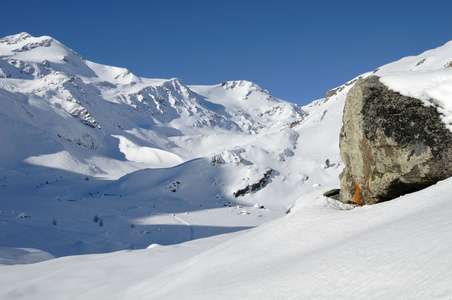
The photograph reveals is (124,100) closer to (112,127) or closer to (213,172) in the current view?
(112,127)

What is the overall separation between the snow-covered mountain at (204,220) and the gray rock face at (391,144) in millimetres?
258

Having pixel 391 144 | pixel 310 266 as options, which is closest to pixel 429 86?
pixel 391 144

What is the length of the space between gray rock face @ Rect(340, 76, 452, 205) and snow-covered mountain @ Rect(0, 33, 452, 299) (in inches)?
10.2

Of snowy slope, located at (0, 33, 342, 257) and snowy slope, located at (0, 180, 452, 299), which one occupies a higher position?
snowy slope, located at (0, 33, 342, 257)

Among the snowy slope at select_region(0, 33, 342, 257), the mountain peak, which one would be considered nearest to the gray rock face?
the snowy slope at select_region(0, 33, 342, 257)

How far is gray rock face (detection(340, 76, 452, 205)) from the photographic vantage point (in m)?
3.96

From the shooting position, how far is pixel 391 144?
169 inches

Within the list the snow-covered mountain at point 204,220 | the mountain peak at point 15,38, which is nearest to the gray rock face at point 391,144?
the snow-covered mountain at point 204,220

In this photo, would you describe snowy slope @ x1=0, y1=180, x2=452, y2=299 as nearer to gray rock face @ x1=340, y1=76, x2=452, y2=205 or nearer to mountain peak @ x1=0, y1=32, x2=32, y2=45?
gray rock face @ x1=340, y1=76, x2=452, y2=205

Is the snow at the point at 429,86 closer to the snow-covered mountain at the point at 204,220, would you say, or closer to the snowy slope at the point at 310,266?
the snow-covered mountain at the point at 204,220

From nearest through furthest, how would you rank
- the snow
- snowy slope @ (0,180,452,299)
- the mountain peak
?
1. snowy slope @ (0,180,452,299)
2. the snow
3. the mountain peak

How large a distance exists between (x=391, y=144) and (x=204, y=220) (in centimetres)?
1313

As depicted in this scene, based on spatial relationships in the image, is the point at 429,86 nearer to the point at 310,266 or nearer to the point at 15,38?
the point at 310,266

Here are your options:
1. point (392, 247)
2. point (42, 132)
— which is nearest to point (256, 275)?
point (392, 247)
